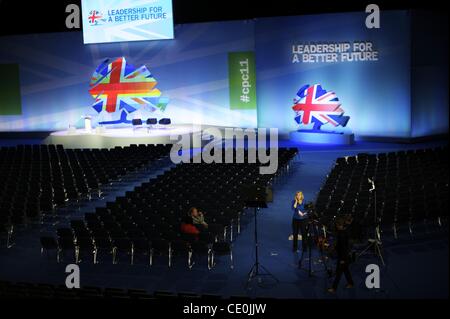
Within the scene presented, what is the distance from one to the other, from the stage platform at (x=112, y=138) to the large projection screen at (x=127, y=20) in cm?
436

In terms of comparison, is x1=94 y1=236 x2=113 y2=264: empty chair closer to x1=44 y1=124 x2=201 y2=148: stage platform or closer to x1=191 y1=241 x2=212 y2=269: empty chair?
x1=191 y1=241 x2=212 y2=269: empty chair

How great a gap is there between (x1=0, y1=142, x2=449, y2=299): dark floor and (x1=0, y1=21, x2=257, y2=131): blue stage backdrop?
13529 mm

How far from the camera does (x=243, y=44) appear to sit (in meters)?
25.9

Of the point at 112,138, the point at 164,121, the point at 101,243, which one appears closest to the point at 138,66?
the point at 164,121

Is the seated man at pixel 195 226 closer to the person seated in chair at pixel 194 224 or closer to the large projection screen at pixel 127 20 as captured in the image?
the person seated in chair at pixel 194 224

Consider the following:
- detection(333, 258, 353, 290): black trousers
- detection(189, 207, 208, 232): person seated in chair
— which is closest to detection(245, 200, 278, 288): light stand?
detection(333, 258, 353, 290): black trousers

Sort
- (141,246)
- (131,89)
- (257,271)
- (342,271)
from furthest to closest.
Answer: (131,89)
(141,246)
(257,271)
(342,271)

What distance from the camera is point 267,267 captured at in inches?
428

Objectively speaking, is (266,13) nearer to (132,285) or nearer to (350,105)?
(350,105)

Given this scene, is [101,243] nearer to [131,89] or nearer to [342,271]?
[342,271]

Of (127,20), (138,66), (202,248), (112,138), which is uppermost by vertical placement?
(127,20)

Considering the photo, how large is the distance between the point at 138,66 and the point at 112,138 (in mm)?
4991
